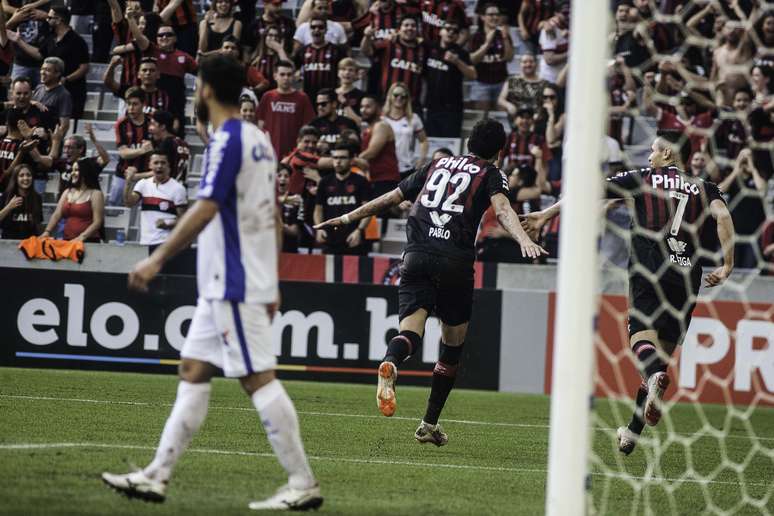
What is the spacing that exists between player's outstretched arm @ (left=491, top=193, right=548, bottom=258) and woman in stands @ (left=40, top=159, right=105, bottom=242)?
7191mm

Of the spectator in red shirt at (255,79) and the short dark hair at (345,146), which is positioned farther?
the spectator in red shirt at (255,79)

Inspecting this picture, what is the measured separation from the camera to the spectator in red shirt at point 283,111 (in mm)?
15109

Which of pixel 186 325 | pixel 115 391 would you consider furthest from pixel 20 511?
pixel 186 325

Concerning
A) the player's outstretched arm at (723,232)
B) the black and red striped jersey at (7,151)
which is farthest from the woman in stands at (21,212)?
the player's outstretched arm at (723,232)

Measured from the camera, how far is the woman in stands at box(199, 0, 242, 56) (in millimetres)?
16281

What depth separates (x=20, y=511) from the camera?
16.2 ft

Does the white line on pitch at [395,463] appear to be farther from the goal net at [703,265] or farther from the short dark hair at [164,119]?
the short dark hair at [164,119]

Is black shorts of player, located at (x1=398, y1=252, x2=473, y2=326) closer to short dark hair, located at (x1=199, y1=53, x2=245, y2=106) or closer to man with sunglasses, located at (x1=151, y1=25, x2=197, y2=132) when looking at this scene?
short dark hair, located at (x1=199, y1=53, x2=245, y2=106)

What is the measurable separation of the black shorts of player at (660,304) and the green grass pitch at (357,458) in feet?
2.21

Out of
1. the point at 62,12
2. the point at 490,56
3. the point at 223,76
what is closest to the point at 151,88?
the point at 62,12

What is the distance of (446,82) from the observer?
52.2ft

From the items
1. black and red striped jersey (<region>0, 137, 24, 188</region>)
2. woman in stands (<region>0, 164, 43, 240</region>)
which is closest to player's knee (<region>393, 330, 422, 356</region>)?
woman in stands (<region>0, 164, 43, 240</region>)

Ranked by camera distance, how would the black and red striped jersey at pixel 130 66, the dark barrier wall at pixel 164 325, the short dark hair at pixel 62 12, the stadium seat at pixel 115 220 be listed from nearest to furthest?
the dark barrier wall at pixel 164 325 → the stadium seat at pixel 115 220 → the black and red striped jersey at pixel 130 66 → the short dark hair at pixel 62 12

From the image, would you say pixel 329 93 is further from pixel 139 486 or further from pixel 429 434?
pixel 139 486
